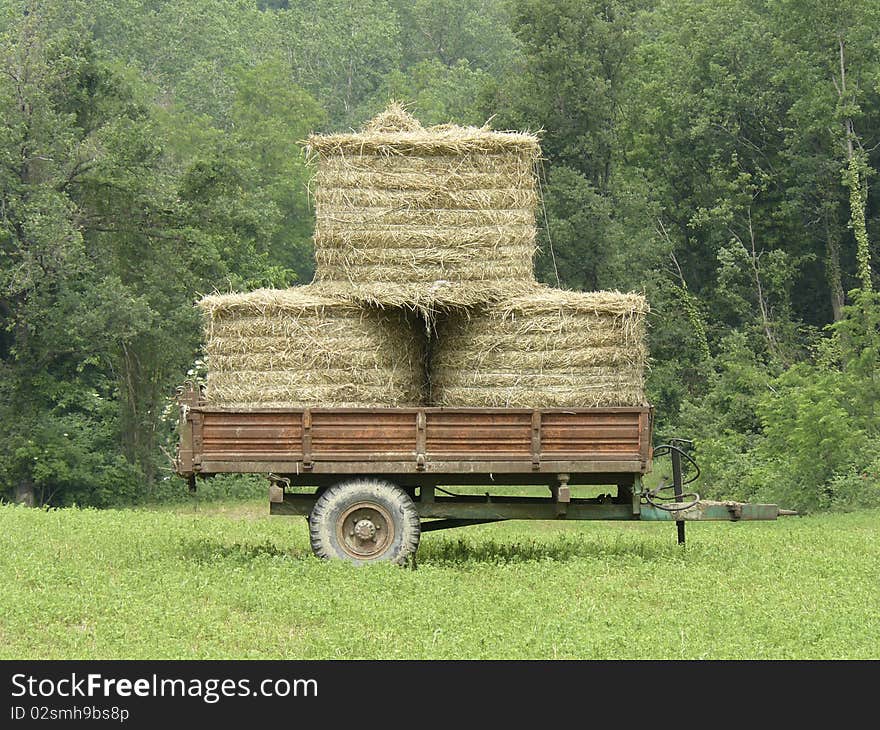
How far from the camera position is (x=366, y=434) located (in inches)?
563

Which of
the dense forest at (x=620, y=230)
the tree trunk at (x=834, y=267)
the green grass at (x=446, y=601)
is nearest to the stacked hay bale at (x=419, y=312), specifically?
the green grass at (x=446, y=601)

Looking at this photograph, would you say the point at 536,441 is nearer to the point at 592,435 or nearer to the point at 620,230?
the point at 592,435

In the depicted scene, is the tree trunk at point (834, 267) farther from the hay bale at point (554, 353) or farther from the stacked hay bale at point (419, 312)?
the hay bale at point (554, 353)

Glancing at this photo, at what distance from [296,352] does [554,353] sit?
2.31 metres

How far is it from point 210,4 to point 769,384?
51051 mm

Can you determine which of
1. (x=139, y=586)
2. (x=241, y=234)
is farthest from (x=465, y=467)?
(x=241, y=234)

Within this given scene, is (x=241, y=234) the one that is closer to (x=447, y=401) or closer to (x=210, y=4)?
(x=447, y=401)

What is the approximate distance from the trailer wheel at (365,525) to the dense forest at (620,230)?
12.9 metres

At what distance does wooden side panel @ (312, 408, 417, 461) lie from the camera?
14266 millimetres

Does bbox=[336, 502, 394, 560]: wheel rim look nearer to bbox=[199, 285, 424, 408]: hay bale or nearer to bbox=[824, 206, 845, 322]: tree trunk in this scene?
bbox=[199, 285, 424, 408]: hay bale

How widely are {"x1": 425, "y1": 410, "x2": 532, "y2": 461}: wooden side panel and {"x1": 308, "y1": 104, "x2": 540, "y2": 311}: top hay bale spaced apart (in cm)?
106

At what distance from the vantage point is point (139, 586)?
13.0 metres

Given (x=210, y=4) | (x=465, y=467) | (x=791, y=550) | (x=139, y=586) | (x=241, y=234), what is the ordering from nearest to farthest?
(x=139, y=586) < (x=465, y=467) < (x=791, y=550) < (x=241, y=234) < (x=210, y=4)

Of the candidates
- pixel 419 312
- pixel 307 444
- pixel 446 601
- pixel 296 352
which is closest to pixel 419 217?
pixel 419 312
